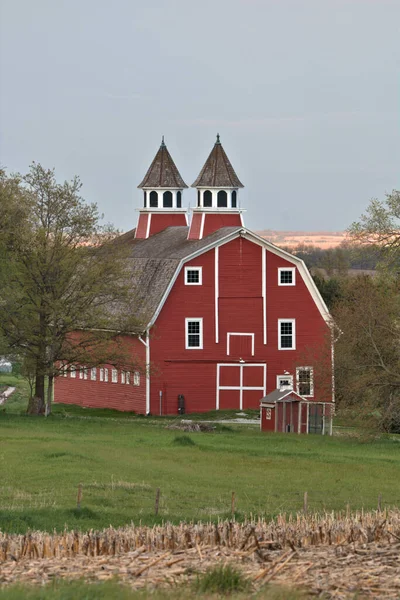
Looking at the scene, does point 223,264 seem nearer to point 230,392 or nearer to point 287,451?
point 230,392

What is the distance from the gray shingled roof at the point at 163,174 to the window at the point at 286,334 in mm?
19198

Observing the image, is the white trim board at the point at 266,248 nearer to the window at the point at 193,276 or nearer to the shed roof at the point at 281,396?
the window at the point at 193,276

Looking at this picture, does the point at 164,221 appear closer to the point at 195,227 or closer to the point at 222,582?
the point at 195,227

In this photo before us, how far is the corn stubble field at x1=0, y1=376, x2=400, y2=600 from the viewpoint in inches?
489

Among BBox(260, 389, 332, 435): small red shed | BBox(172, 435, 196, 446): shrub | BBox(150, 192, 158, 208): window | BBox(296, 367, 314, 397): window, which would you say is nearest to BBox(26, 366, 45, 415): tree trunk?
BBox(260, 389, 332, 435): small red shed

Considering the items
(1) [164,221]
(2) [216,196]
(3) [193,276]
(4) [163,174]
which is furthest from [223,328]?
(4) [163,174]

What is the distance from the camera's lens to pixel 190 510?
76.9ft

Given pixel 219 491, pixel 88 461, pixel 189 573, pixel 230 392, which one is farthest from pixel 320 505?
pixel 230 392

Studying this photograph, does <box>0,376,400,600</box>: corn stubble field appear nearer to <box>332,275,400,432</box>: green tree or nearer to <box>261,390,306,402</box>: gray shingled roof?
<box>332,275,400,432</box>: green tree

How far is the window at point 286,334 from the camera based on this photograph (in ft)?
186

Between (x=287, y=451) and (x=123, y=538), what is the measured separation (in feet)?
72.1

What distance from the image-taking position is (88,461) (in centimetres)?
3159

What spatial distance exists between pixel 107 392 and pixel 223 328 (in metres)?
7.04

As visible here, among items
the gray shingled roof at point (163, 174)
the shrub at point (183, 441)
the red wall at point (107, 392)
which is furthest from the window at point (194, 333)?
the gray shingled roof at point (163, 174)
